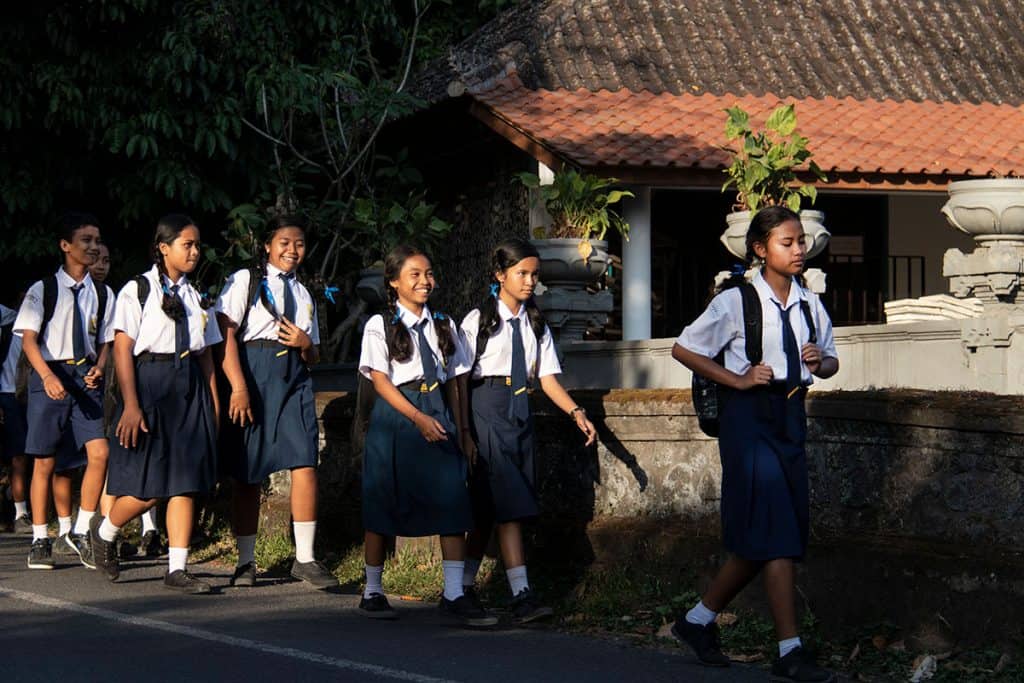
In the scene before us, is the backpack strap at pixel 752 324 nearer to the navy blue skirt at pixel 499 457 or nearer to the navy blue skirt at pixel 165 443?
the navy blue skirt at pixel 499 457

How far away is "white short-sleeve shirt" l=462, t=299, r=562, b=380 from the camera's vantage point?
816cm

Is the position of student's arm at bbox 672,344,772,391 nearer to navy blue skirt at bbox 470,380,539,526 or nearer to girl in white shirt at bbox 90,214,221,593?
navy blue skirt at bbox 470,380,539,526

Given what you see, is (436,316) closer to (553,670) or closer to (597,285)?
(553,670)

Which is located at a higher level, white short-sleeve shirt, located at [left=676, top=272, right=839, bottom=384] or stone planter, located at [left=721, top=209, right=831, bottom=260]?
stone planter, located at [left=721, top=209, right=831, bottom=260]

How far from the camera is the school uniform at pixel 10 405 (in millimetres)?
12336

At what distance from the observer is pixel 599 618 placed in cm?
791

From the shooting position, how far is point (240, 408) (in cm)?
877

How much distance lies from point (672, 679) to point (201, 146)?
8.80 meters

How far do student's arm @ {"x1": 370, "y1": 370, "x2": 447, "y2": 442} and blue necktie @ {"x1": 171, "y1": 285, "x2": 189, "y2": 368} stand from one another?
3.79 ft

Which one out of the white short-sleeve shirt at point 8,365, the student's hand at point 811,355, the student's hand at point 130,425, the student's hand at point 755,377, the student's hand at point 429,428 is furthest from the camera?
the white short-sleeve shirt at point 8,365

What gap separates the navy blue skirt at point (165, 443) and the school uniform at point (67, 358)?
1.32 meters

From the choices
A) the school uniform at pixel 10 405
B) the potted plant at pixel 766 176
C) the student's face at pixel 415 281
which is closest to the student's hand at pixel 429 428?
the student's face at pixel 415 281

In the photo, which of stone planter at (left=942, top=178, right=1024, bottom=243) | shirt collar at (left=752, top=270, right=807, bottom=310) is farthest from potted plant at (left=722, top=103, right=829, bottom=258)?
shirt collar at (left=752, top=270, right=807, bottom=310)

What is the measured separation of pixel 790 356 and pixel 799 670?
113cm
